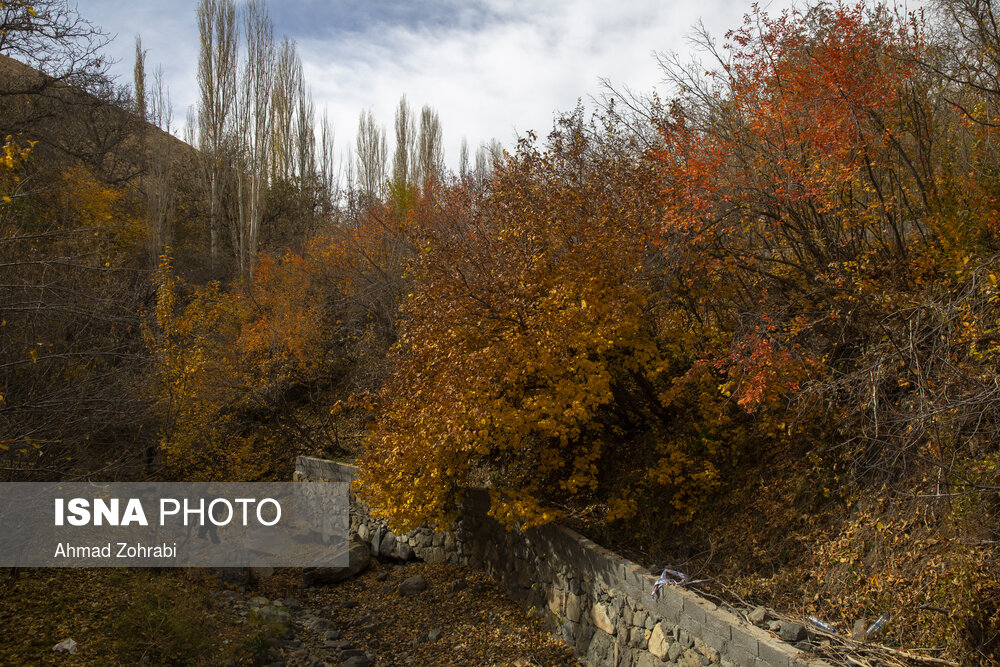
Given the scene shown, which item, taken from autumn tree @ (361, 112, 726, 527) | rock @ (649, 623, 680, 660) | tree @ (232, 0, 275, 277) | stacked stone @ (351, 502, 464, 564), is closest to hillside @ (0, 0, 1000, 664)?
autumn tree @ (361, 112, 726, 527)

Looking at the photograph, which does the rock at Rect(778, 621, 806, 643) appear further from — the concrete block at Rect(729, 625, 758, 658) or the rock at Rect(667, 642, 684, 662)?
the rock at Rect(667, 642, 684, 662)

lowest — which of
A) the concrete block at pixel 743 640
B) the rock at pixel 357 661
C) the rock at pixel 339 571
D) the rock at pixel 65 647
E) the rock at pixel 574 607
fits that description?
the rock at pixel 357 661

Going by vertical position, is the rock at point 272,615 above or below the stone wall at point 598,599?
below

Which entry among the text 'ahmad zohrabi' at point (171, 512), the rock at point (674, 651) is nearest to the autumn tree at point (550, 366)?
the rock at point (674, 651)

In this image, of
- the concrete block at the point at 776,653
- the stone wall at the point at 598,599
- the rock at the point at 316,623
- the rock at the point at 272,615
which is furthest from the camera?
the rock at the point at 316,623

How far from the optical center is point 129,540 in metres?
9.31

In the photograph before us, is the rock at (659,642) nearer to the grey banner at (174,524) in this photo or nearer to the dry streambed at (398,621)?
the dry streambed at (398,621)

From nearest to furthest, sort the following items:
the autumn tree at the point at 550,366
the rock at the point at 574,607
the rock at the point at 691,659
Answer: the rock at the point at 691,659
the autumn tree at the point at 550,366
the rock at the point at 574,607

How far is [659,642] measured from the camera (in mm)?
5883

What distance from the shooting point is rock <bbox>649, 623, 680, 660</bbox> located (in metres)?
5.79

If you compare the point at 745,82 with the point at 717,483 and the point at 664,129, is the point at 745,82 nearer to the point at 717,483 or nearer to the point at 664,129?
the point at 664,129

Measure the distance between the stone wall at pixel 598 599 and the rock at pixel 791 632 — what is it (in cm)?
10

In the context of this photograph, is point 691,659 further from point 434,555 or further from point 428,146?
point 428,146

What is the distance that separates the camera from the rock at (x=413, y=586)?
369 inches
